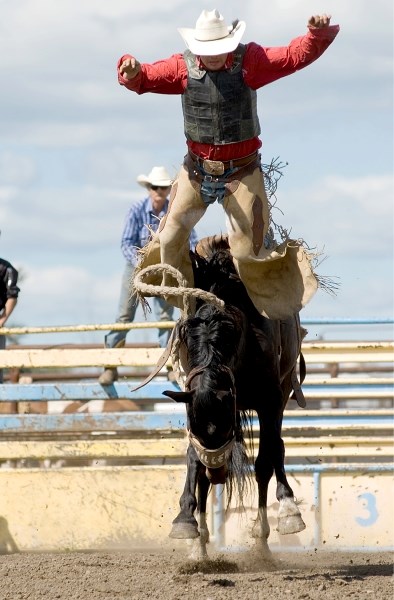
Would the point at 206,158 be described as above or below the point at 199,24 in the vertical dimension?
below

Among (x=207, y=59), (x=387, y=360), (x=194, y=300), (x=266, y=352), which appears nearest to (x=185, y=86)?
(x=207, y=59)

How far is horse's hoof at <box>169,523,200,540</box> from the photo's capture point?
19.8ft

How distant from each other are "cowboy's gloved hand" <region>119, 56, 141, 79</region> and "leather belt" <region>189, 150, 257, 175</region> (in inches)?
24.2

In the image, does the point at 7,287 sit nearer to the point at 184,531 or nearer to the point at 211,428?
the point at 184,531

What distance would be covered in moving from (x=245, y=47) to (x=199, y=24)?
27cm

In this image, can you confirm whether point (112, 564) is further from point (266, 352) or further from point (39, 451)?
point (39, 451)

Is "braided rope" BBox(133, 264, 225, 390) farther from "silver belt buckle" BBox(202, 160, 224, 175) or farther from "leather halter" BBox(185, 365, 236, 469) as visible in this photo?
"silver belt buckle" BBox(202, 160, 224, 175)

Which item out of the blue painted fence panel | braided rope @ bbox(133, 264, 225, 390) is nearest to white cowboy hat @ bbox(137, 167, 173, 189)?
the blue painted fence panel

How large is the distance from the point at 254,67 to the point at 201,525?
101 inches

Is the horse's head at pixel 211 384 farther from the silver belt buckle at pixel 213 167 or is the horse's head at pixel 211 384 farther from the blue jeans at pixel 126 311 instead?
the blue jeans at pixel 126 311

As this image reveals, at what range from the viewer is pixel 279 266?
21.5 feet

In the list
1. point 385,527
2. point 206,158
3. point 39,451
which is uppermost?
point 206,158

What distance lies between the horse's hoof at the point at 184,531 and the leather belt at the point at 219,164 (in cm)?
190

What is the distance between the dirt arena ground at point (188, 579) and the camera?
5.48 m
